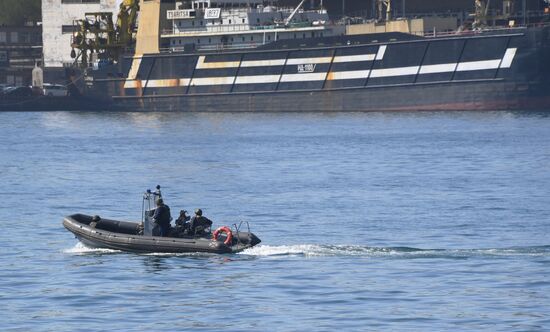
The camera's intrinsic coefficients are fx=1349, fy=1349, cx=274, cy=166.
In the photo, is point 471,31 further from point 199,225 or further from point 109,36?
point 199,225

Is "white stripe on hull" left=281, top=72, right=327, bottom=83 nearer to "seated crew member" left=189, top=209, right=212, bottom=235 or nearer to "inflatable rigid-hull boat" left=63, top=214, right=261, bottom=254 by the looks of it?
"inflatable rigid-hull boat" left=63, top=214, right=261, bottom=254

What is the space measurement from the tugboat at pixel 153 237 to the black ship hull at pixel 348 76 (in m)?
63.8

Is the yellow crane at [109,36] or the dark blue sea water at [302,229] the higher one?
the yellow crane at [109,36]

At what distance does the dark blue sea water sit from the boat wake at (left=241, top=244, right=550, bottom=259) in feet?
0.23

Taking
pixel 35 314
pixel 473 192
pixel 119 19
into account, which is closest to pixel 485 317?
pixel 35 314

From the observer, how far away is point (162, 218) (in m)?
43.8

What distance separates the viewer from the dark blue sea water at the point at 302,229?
118ft

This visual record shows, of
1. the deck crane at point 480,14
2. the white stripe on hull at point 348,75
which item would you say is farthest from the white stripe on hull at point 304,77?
the deck crane at point 480,14

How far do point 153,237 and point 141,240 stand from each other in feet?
1.39

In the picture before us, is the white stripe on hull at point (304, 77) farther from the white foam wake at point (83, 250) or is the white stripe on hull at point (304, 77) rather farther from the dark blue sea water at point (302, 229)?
the white foam wake at point (83, 250)

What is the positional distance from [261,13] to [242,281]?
80.3 meters

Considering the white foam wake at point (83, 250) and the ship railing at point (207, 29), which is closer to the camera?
the white foam wake at point (83, 250)

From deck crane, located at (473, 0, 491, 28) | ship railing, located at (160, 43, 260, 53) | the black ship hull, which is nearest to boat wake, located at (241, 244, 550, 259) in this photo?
the black ship hull

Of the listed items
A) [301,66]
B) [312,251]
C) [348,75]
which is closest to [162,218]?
[312,251]
